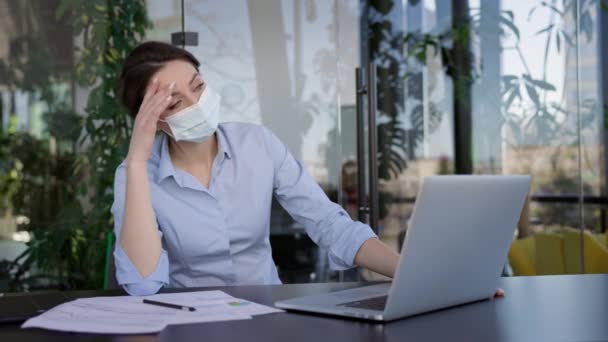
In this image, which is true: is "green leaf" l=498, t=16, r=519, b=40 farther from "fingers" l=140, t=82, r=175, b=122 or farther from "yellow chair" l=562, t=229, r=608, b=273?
"fingers" l=140, t=82, r=175, b=122

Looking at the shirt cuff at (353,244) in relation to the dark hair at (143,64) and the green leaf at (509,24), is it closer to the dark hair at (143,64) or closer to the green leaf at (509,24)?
the dark hair at (143,64)

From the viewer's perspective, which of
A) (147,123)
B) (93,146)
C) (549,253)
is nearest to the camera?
(147,123)

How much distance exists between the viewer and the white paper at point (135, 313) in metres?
1.27

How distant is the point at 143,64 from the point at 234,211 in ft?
1.62

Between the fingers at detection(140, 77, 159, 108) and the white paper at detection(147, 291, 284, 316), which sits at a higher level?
the fingers at detection(140, 77, 159, 108)

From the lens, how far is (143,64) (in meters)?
2.20

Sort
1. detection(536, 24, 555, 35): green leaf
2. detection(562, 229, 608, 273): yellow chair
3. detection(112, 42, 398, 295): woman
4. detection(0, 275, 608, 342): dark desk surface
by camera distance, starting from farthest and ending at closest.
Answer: detection(536, 24, 555, 35): green leaf
detection(562, 229, 608, 273): yellow chair
detection(112, 42, 398, 295): woman
detection(0, 275, 608, 342): dark desk surface

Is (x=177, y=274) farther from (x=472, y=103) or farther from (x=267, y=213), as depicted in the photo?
(x=472, y=103)

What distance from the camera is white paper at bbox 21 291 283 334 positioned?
1.27 metres

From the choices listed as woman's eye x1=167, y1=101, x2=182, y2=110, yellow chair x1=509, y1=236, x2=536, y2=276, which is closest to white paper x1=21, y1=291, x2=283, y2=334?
woman's eye x1=167, y1=101, x2=182, y2=110

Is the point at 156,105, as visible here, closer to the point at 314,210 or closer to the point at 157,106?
the point at 157,106

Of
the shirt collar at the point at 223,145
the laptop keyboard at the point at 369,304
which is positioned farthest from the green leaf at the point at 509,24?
the laptop keyboard at the point at 369,304

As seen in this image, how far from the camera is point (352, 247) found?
6.59 feet

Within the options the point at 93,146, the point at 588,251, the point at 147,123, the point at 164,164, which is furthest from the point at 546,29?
the point at 147,123
